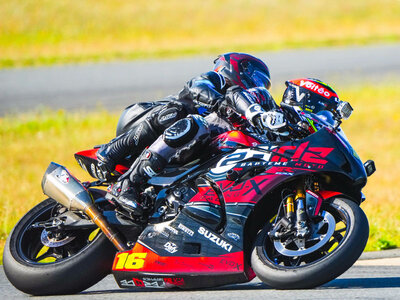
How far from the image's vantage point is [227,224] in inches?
200

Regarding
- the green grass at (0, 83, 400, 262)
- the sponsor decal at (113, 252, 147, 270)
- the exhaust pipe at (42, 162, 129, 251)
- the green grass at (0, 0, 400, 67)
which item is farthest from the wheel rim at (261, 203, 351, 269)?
the green grass at (0, 0, 400, 67)

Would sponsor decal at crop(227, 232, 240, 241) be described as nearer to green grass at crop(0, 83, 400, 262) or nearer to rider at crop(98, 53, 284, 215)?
rider at crop(98, 53, 284, 215)

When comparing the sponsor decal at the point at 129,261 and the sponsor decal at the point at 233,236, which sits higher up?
the sponsor decal at the point at 233,236

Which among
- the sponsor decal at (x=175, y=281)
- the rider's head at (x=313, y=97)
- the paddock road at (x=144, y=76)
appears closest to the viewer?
the sponsor decal at (x=175, y=281)

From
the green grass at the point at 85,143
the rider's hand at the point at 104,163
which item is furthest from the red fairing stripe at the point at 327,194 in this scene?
the green grass at the point at 85,143

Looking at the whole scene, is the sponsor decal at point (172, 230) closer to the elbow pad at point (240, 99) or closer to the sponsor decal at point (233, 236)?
the sponsor decal at point (233, 236)

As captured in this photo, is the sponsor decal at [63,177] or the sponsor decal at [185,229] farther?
the sponsor decal at [63,177]

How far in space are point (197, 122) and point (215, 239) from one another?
810mm

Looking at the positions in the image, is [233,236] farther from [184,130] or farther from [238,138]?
[184,130]

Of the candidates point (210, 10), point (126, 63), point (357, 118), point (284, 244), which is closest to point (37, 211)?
point (284, 244)

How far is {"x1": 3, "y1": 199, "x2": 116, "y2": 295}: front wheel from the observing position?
544 centimetres

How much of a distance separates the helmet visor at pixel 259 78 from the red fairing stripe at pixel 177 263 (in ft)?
4.77

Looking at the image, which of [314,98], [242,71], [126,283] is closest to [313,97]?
[314,98]

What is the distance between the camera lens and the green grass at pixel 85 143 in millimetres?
9578
